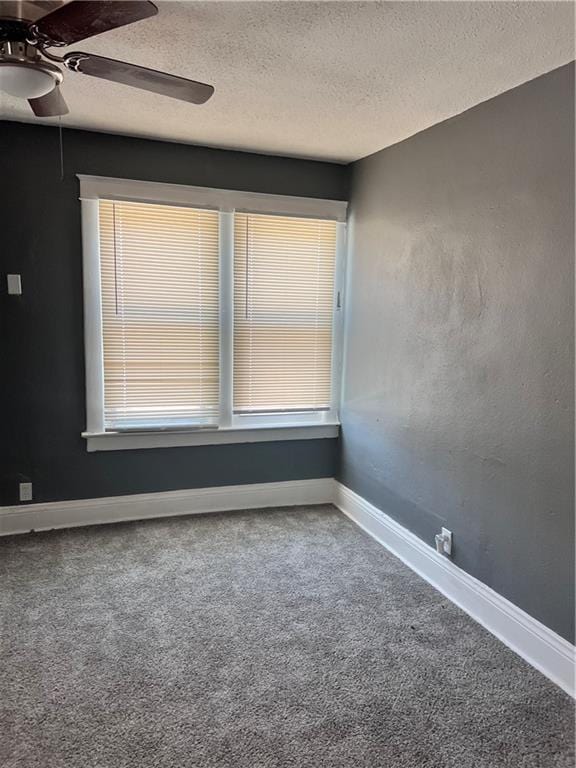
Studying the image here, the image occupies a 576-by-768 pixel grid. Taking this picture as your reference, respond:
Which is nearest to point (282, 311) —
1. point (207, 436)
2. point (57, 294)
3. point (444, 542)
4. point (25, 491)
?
point (207, 436)

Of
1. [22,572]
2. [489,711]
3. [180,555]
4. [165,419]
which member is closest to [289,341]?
[165,419]

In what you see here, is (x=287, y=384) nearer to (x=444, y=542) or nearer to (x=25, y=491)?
(x=444, y=542)

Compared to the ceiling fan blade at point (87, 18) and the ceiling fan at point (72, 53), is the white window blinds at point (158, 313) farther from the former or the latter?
the ceiling fan blade at point (87, 18)

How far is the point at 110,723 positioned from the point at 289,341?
2462mm

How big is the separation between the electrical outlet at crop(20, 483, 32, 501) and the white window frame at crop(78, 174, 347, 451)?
0.41 m

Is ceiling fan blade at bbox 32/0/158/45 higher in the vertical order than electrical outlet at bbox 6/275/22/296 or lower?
higher

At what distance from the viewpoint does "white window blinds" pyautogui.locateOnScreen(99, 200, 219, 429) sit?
3.26 meters

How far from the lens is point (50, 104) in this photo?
2.09m

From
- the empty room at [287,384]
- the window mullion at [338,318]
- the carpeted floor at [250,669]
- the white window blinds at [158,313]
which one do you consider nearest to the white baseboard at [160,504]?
the empty room at [287,384]

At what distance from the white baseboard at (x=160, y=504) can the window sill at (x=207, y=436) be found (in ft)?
1.09

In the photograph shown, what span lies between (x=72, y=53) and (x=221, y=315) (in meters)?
2.00

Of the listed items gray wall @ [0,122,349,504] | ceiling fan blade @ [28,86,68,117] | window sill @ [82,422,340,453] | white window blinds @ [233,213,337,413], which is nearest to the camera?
ceiling fan blade @ [28,86,68,117]

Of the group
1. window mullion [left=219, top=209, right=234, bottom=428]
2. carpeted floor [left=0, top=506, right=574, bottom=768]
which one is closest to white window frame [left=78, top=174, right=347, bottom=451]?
window mullion [left=219, top=209, right=234, bottom=428]

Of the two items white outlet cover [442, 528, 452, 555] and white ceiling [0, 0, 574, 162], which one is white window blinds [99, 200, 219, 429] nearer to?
white ceiling [0, 0, 574, 162]
